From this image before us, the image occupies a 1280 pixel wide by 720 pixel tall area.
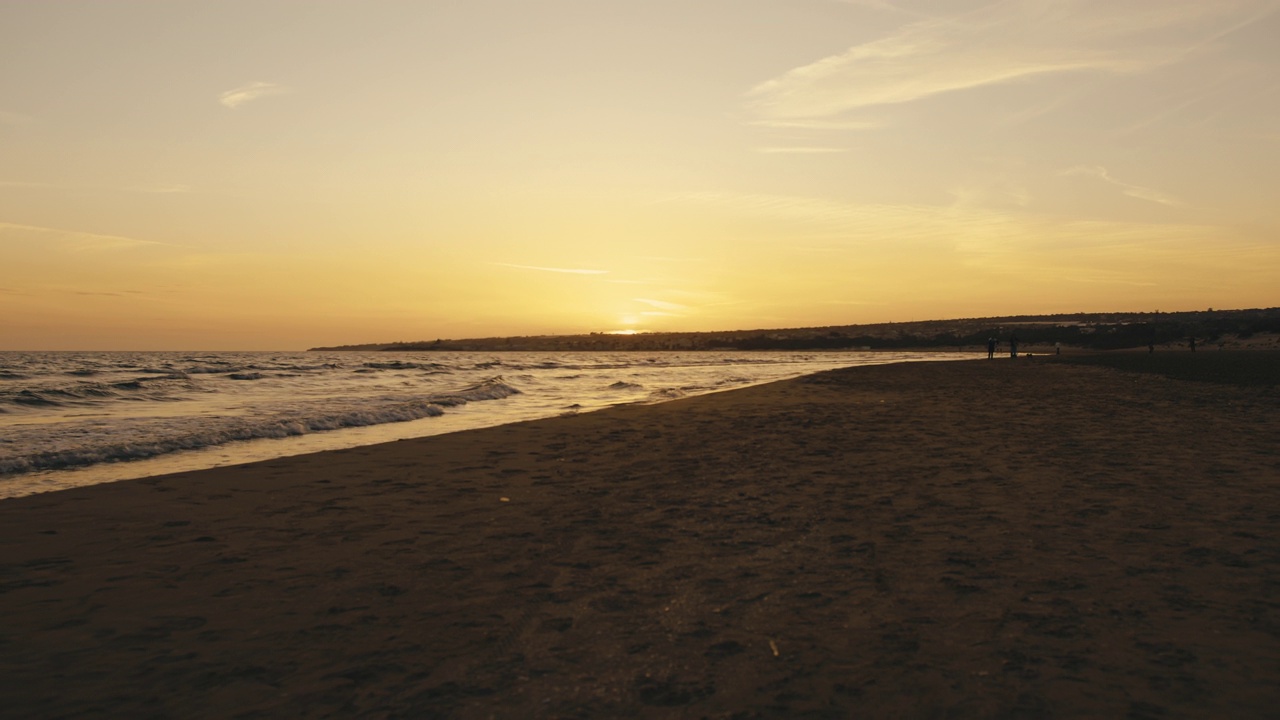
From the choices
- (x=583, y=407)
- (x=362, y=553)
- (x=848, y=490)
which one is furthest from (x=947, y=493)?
(x=583, y=407)

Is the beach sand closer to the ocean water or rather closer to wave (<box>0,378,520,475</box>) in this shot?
the ocean water

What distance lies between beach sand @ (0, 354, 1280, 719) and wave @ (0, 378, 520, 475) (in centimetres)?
318

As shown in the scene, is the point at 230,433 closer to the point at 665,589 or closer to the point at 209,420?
the point at 209,420

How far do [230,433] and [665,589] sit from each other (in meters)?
13.5

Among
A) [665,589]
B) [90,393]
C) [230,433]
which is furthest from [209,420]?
[665,589]

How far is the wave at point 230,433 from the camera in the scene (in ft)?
40.9

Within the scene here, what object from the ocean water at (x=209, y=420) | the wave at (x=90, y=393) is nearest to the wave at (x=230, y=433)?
the ocean water at (x=209, y=420)

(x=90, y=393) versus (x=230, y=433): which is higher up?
(x=90, y=393)

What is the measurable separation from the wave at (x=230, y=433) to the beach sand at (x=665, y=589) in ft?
10.4

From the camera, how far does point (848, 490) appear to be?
30.2ft

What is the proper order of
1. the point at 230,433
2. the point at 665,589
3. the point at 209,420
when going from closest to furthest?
A: the point at 665,589
the point at 230,433
the point at 209,420

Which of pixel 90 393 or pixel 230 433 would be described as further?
pixel 90 393

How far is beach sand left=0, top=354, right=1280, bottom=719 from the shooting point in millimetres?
4062

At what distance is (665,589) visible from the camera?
5.74m
